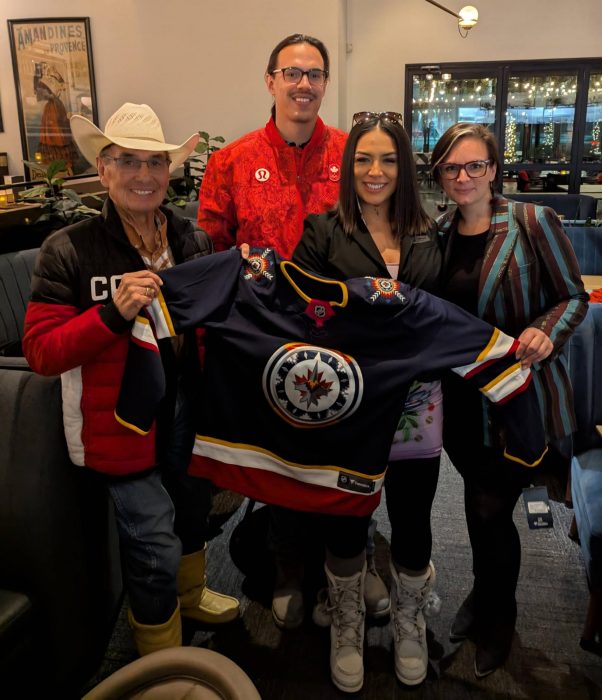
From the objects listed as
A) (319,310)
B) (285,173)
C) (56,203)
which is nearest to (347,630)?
(319,310)

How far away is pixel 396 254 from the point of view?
5.49 feet

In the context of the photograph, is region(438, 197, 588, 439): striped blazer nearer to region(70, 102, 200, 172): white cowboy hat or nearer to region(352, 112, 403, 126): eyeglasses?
region(352, 112, 403, 126): eyeglasses

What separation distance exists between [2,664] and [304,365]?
1.01 metres

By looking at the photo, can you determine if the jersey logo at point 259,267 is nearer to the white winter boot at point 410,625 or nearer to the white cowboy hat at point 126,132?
the white cowboy hat at point 126,132

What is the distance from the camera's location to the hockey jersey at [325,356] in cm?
152

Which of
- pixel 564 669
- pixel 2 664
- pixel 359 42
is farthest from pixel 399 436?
pixel 359 42

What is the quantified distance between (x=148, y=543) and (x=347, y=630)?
643 mm

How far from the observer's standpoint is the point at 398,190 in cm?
166

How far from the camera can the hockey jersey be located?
5.00 feet

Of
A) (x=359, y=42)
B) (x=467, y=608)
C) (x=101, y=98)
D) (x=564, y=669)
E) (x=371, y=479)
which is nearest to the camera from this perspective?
(x=371, y=479)

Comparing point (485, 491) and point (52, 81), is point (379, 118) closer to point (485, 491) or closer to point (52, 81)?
point (485, 491)

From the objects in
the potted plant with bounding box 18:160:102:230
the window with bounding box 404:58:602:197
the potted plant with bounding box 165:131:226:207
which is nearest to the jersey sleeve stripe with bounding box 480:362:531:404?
the potted plant with bounding box 18:160:102:230

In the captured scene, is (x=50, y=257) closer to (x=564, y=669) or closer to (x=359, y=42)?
(x=564, y=669)

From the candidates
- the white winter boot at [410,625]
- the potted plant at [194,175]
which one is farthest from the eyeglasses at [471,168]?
the potted plant at [194,175]
